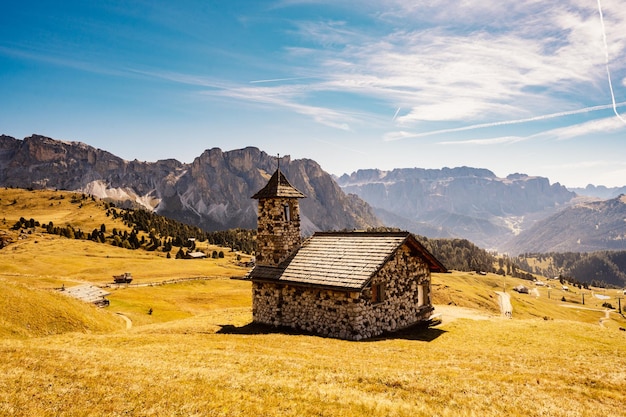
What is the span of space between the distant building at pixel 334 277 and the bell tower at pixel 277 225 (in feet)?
0.29

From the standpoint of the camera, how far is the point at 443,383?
16391 mm

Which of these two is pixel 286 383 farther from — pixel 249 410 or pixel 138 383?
pixel 138 383

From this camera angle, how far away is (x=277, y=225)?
36.4 m

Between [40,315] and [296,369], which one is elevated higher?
[296,369]

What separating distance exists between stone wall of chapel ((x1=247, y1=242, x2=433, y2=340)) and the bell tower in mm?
2879

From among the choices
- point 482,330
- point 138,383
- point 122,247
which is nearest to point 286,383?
point 138,383

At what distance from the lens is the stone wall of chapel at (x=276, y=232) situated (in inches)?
1420

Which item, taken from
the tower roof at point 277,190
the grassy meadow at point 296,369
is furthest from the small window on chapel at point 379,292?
the tower roof at point 277,190

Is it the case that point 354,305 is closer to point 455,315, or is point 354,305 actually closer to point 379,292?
point 379,292

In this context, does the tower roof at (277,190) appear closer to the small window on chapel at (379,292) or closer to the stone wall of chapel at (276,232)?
the stone wall of chapel at (276,232)

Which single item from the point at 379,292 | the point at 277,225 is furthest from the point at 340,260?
the point at 277,225

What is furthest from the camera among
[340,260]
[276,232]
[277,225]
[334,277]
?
[277,225]

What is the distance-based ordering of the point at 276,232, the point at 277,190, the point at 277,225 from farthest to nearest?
the point at 277,190 → the point at 277,225 → the point at 276,232

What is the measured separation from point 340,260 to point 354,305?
14.4 ft
